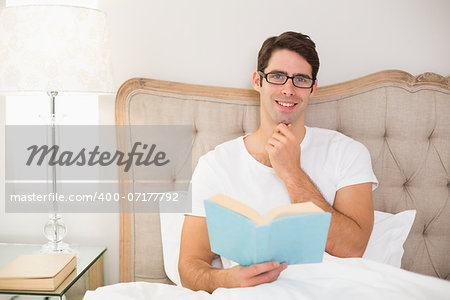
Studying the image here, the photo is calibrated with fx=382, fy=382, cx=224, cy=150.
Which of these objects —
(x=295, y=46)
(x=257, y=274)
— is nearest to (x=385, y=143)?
(x=295, y=46)

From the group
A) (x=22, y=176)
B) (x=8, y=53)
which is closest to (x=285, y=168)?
(x=8, y=53)

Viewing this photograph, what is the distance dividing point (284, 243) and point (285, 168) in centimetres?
42

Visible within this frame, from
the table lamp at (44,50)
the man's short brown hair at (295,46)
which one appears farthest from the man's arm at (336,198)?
the table lamp at (44,50)

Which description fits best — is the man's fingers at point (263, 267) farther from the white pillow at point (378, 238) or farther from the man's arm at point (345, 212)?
the white pillow at point (378, 238)

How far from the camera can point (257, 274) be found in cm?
92

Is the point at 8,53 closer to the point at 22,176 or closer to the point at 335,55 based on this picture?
the point at 22,176

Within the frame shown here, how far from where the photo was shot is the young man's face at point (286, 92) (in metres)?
1.27

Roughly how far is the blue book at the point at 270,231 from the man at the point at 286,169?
0.30 metres

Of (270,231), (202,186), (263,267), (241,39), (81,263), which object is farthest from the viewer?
(241,39)

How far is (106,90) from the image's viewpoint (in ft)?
4.09

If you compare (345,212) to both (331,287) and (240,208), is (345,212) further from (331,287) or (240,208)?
(240,208)

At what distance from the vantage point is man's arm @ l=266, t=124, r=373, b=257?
44.4 inches

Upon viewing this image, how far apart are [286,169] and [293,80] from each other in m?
0.31
